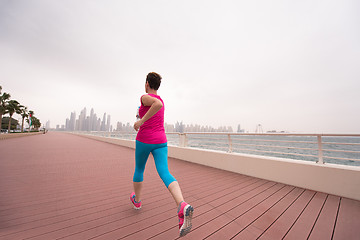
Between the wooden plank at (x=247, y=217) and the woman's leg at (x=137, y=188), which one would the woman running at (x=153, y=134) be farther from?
the wooden plank at (x=247, y=217)

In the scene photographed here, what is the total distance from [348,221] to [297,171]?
1.17m

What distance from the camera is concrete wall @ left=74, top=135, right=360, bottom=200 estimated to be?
2.22 metres

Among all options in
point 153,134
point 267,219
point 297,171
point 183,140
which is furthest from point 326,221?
point 183,140

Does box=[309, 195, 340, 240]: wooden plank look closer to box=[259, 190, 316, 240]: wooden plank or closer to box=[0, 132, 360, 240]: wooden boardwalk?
box=[0, 132, 360, 240]: wooden boardwalk

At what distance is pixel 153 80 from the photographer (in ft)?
4.56

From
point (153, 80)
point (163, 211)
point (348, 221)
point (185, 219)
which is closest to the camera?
point (185, 219)

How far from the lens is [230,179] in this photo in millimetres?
3041

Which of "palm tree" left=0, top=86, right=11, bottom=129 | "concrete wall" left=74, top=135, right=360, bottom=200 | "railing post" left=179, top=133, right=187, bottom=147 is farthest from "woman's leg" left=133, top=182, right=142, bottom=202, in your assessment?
"palm tree" left=0, top=86, right=11, bottom=129

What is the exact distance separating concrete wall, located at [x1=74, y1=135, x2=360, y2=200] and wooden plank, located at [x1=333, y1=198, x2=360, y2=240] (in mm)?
259

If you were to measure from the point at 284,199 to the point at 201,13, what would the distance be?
32.7ft

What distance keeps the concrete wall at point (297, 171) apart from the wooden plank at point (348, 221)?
0.26 meters

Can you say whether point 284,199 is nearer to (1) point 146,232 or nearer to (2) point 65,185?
(1) point 146,232

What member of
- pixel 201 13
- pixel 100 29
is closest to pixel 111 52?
pixel 100 29

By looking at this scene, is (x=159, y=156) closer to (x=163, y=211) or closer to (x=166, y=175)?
(x=166, y=175)
